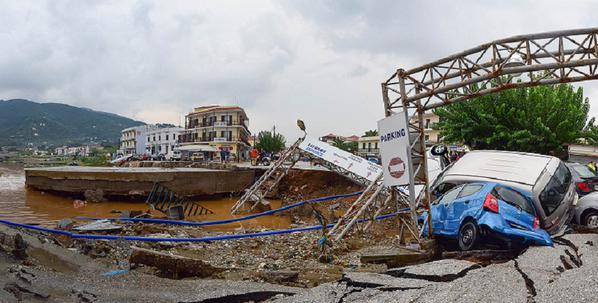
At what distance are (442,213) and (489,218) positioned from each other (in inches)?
→ 57.1

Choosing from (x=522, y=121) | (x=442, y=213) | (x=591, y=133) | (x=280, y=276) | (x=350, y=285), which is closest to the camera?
(x=350, y=285)

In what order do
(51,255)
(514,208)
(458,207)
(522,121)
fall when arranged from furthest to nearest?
(522,121) → (458,207) → (514,208) → (51,255)

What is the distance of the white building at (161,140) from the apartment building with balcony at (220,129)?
11.9 m

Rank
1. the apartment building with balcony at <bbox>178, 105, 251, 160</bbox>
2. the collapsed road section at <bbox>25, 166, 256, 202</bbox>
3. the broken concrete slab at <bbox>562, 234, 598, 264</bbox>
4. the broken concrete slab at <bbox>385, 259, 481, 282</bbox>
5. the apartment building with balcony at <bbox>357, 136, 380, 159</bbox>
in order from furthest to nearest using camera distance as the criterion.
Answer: the apartment building with balcony at <bbox>357, 136, 380, 159</bbox> < the apartment building with balcony at <bbox>178, 105, 251, 160</bbox> < the collapsed road section at <bbox>25, 166, 256, 202</bbox> < the broken concrete slab at <bbox>562, 234, 598, 264</bbox> < the broken concrete slab at <bbox>385, 259, 481, 282</bbox>

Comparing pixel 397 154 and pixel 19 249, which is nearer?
pixel 19 249

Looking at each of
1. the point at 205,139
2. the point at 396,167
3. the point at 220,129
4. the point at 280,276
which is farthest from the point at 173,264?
the point at 205,139

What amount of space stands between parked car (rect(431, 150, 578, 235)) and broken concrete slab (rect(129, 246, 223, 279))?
6171 mm

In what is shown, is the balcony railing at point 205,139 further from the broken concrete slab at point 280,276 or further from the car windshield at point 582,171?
the broken concrete slab at point 280,276

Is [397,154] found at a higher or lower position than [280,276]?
higher

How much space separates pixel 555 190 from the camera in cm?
940

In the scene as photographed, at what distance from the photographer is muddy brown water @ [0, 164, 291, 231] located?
15.7 meters

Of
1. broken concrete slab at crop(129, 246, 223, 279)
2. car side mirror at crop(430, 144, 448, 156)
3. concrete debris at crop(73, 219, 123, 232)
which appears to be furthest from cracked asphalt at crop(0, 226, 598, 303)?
car side mirror at crop(430, 144, 448, 156)

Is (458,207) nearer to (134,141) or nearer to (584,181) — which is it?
(584,181)

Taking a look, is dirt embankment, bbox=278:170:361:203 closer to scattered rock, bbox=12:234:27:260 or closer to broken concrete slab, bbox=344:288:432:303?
scattered rock, bbox=12:234:27:260
